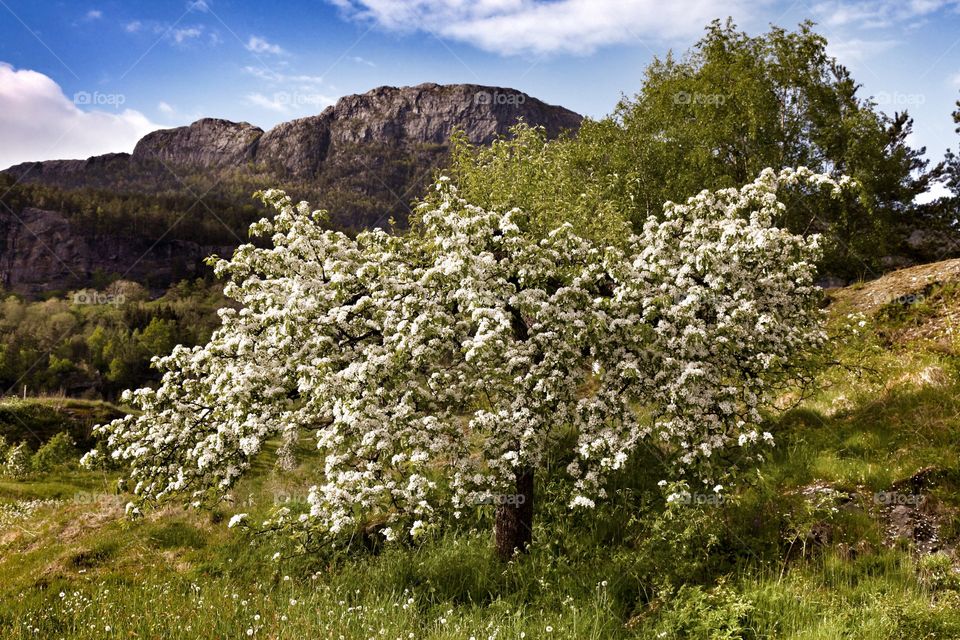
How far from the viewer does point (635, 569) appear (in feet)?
35.0

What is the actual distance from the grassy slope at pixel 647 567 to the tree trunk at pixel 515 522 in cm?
33

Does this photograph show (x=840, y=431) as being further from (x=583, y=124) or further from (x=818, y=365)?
(x=583, y=124)

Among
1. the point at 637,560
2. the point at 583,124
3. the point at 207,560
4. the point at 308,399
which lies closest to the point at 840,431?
the point at 637,560

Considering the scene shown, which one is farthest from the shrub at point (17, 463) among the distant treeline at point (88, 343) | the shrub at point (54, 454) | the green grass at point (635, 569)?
the distant treeline at point (88, 343)

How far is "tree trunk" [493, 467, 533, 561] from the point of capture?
12.1 meters

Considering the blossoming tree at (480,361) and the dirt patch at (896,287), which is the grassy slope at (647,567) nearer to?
the blossoming tree at (480,361)

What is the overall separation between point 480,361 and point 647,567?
5222 millimetres

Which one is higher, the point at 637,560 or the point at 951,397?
the point at 951,397

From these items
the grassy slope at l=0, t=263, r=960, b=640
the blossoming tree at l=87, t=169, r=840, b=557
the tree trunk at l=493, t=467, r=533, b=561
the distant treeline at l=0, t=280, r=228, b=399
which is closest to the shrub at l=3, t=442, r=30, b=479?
the grassy slope at l=0, t=263, r=960, b=640

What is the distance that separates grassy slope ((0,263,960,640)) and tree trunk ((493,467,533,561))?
0.33 m

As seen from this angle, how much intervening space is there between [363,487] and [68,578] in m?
10.2

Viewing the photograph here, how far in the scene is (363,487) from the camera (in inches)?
378

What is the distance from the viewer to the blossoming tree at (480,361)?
10070 mm

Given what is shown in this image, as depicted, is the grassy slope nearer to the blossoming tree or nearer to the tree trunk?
the tree trunk
